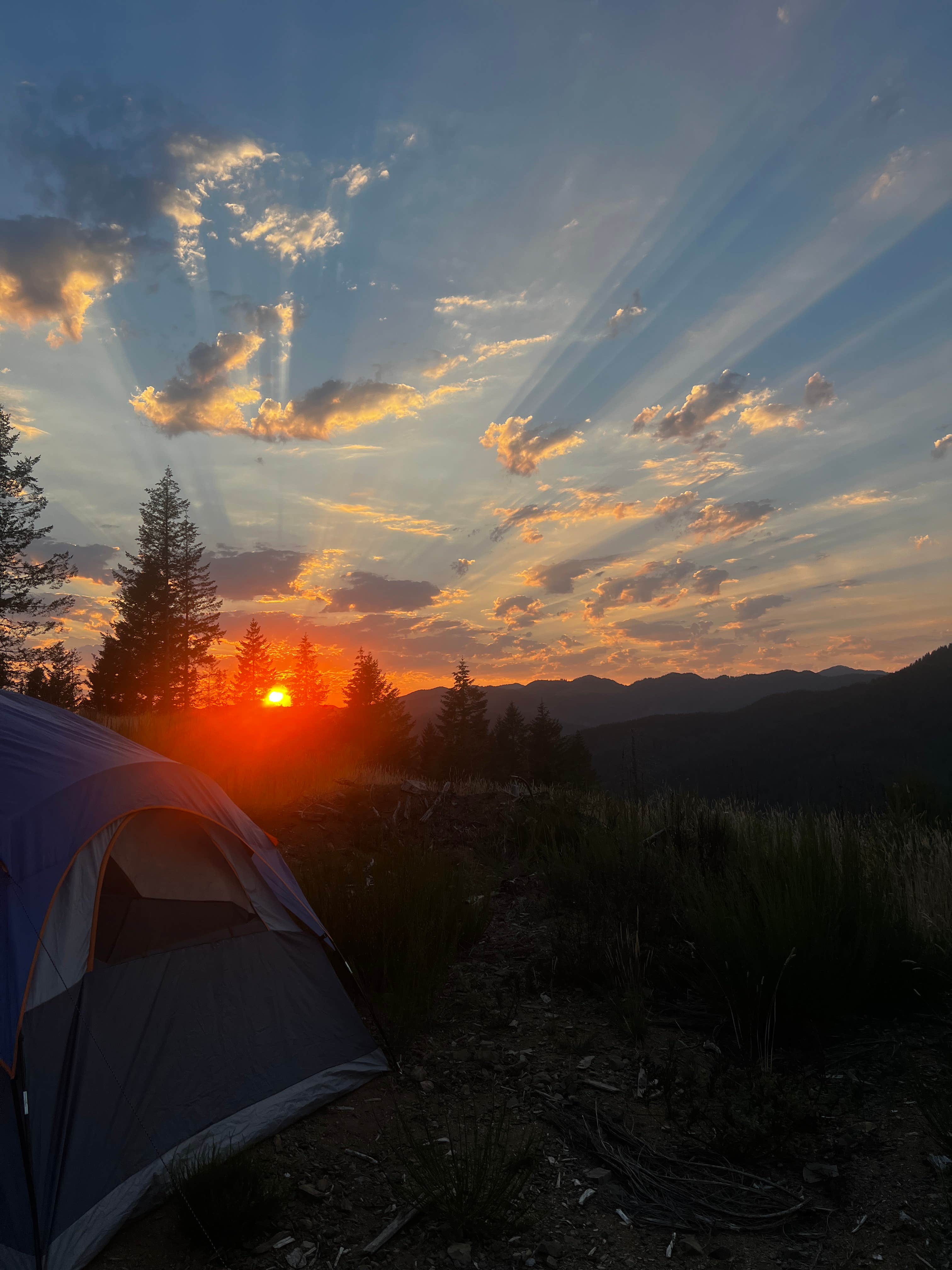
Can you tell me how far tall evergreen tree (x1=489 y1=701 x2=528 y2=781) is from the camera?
1849 inches

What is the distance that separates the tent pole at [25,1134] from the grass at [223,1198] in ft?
1.77

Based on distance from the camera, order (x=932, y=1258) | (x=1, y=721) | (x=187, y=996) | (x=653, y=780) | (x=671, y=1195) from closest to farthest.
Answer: (x=932, y=1258) → (x=671, y=1195) → (x=187, y=996) → (x=1, y=721) → (x=653, y=780)

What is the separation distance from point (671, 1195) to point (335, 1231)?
1616mm

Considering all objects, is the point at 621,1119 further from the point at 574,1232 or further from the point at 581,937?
the point at 581,937

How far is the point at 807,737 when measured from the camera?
93.8 metres

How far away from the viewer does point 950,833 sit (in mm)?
7316

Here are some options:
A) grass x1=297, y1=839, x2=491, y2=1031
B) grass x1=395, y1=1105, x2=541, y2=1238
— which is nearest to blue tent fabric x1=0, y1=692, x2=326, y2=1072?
grass x1=297, y1=839, x2=491, y2=1031

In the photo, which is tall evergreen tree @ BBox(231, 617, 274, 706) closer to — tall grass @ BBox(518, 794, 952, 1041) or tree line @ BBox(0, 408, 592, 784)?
tree line @ BBox(0, 408, 592, 784)

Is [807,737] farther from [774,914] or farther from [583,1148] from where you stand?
[583,1148]

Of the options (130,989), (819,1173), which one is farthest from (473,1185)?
(130,989)

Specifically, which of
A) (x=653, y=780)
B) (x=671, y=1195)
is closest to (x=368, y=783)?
(x=653, y=780)

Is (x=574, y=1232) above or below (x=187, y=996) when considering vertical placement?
below

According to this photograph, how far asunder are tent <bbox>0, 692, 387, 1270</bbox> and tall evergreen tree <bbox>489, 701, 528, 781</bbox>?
38057 mm

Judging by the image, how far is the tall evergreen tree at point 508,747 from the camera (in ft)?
154
